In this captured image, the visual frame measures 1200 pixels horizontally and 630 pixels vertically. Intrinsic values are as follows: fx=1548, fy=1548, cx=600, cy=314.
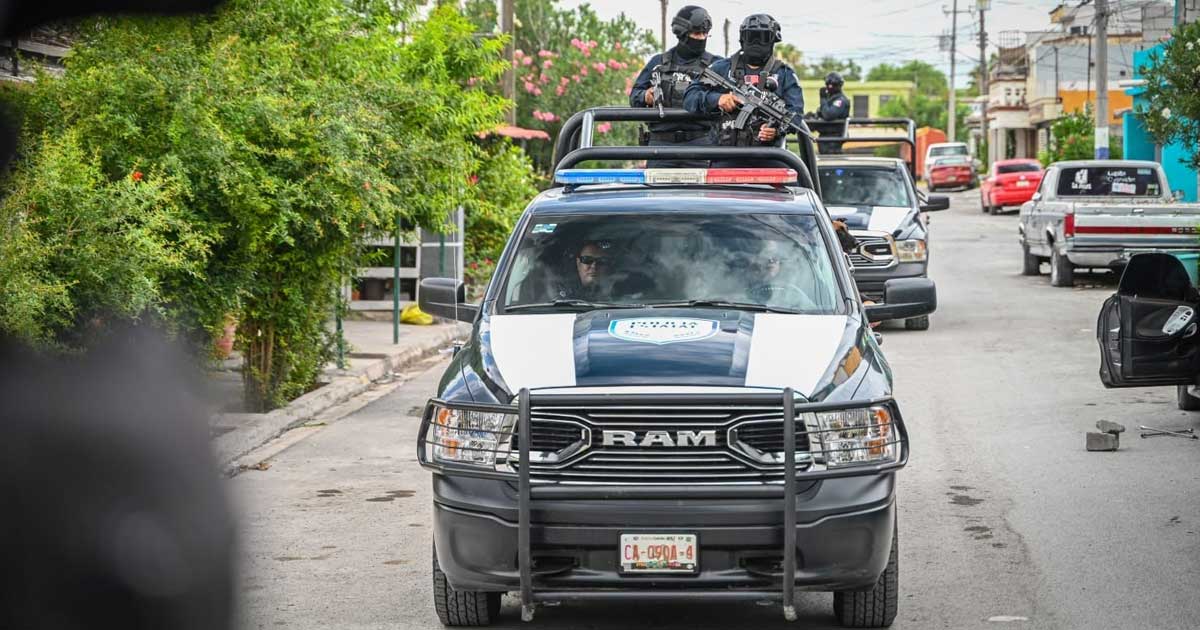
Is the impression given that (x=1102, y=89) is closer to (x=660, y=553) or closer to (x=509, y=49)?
(x=509, y=49)

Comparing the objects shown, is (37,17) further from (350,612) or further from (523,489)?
(350,612)

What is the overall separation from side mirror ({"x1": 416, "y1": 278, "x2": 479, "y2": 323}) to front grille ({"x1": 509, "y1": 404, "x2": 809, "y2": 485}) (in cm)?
176

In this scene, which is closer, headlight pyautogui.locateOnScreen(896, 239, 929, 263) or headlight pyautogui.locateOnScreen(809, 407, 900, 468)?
headlight pyautogui.locateOnScreen(809, 407, 900, 468)

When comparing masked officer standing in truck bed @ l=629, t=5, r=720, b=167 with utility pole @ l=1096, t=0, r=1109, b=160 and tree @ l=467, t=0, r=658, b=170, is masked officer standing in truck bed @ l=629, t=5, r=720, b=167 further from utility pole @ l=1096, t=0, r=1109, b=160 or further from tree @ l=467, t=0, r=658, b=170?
utility pole @ l=1096, t=0, r=1109, b=160

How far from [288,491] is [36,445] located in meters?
8.04

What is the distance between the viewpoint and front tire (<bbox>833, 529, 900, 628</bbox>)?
19.0 ft

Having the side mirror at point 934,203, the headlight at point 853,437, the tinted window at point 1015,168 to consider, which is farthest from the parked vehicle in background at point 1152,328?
the tinted window at point 1015,168

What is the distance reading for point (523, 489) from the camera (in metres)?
5.24

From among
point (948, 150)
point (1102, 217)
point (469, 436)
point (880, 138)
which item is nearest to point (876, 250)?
point (880, 138)

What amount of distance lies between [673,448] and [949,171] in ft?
202

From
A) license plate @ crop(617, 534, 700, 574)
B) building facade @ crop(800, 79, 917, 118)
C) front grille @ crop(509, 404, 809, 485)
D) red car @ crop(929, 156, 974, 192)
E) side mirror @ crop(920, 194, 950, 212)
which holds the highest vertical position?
building facade @ crop(800, 79, 917, 118)

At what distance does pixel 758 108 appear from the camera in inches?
416

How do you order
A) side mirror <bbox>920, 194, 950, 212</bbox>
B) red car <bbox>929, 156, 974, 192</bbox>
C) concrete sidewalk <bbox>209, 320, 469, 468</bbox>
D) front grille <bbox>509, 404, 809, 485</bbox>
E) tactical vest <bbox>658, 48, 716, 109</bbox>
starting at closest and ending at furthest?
1. front grille <bbox>509, 404, 809, 485</bbox>
2. concrete sidewalk <bbox>209, 320, 469, 468</bbox>
3. tactical vest <bbox>658, 48, 716, 109</bbox>
4. side mirror <bbox>920, 194, 950, 212</bbox>
5. red car <bbox>929, 156, 974, 192</bbox>

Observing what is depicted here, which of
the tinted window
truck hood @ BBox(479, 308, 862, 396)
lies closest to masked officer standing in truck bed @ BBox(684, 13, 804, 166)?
truck hood @ BBox(479, 308, 862, 396)
